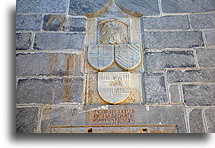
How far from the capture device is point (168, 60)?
Result: 8.18 ft

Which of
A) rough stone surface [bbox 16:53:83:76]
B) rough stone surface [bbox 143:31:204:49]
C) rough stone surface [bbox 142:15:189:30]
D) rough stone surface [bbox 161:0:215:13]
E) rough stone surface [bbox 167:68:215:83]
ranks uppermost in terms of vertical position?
rough stone surface [bbox 161:0:215:13]

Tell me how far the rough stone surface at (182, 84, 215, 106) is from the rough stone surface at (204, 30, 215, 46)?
50 centimetres

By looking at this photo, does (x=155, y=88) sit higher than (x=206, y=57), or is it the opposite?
(x=206, y=57)

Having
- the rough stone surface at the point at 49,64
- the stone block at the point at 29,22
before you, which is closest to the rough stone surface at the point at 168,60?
the rough stone surface at the point at 49,64

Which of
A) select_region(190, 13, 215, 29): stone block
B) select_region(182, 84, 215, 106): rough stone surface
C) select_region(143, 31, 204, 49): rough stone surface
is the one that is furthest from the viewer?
select_region(190, 13, 215, 29): stone block

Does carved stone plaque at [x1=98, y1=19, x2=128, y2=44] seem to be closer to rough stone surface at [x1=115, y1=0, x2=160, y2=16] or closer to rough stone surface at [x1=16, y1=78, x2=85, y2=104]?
rough stone surface at [x1=115, y1=0, x2=160, y2=16]

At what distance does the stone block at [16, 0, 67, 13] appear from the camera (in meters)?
2.77

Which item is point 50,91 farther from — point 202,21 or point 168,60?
point 202,21

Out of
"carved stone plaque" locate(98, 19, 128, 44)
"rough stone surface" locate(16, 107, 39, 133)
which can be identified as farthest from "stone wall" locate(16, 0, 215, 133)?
"carved stone plaque" locate(98, 19, 128, 44)

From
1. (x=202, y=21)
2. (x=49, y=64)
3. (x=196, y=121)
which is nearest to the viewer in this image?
(x=196, y=121)

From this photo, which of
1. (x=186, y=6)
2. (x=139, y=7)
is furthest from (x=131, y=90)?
(x=186, y=6)

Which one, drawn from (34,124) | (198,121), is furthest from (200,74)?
(34,124)

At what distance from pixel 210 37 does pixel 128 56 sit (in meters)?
0.96

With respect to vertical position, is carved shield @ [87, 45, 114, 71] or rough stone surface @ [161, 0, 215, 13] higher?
rough stone surface @ [161, 0, 215, 13]
